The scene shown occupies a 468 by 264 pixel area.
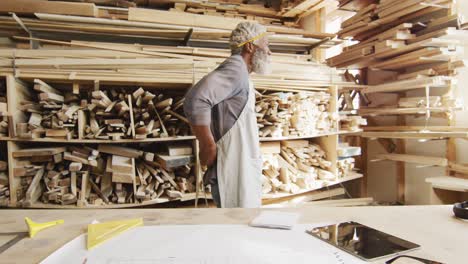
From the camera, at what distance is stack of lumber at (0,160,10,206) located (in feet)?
8.12

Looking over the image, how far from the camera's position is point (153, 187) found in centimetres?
285

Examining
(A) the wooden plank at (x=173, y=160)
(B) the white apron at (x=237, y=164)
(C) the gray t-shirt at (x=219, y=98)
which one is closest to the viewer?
(C) the gray t-shirt at (x=219, y=98)

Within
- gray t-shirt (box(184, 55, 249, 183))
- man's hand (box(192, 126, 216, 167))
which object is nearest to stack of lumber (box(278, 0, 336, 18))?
gray t-shirt (box(184, 55, 249, 183))

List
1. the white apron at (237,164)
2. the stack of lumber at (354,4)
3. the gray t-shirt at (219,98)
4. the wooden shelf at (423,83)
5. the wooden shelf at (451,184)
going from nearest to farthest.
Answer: the gray t-shirt at (219,98) → the white apron at (237,164) → the wooden shelf at (451,184) → the wooden shelf at (423,83) → the stack of lumber at (354,4)

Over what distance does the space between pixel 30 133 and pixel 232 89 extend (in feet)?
5.80

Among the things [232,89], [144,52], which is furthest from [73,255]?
[144,52]

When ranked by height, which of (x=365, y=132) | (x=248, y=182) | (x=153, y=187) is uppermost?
(x=365, y=132)

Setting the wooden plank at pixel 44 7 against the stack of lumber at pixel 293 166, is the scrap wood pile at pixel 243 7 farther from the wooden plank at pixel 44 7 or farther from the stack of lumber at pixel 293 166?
the stack of lumber at pixel 293 166

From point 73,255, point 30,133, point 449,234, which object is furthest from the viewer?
point 30,133

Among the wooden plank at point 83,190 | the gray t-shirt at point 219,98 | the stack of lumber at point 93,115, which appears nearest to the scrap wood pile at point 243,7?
the stack of lumber at point 93,115

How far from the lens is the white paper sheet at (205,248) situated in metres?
0.85

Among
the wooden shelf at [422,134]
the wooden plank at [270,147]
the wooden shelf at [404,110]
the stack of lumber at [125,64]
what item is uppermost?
the stack of lumber at [125,64]

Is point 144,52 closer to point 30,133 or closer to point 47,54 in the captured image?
point 47,54

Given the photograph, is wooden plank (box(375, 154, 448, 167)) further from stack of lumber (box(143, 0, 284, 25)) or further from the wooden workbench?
stack of lumber (box(143, 0, 284, 25))
